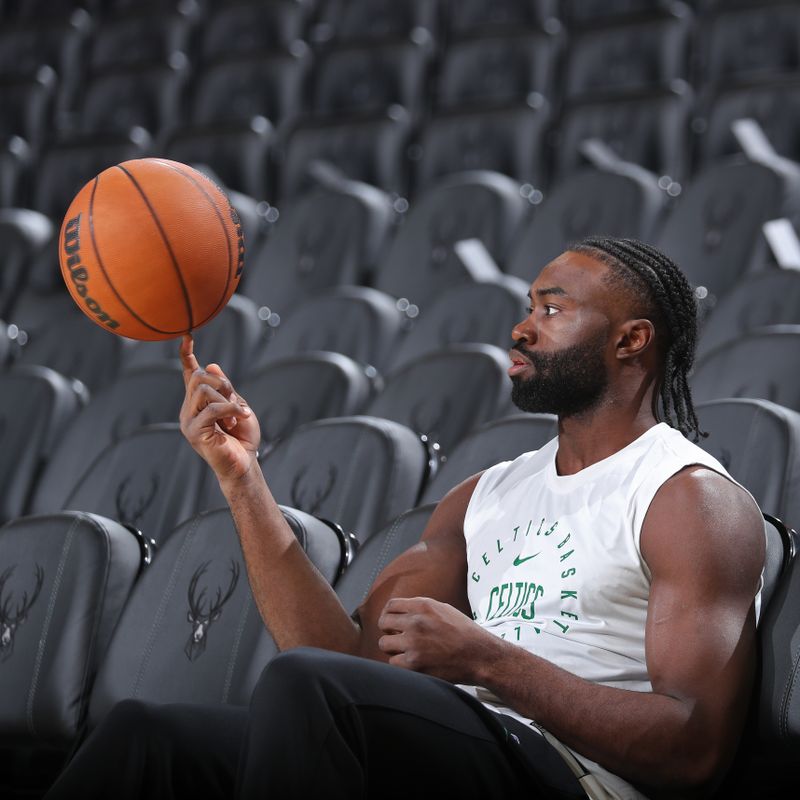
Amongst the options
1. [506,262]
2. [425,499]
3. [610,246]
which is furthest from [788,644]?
[506,262]

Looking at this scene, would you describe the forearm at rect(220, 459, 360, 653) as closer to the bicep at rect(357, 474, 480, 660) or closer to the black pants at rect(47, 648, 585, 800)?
the bicep at rect(357, 474, 480, 660)

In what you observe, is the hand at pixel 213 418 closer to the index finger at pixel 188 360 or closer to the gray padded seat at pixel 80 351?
the index finger at pixel 188 360

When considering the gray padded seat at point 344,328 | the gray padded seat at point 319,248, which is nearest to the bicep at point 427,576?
the gray padded seat at point 344,328

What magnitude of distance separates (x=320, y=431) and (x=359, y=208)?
1104mm

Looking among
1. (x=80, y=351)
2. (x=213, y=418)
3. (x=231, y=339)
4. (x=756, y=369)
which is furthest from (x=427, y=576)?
(x=80, y=351)

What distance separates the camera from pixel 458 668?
93 cm

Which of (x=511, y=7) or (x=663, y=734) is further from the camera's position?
(x=511, y=7)

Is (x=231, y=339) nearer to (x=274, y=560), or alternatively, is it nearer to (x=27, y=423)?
(x=27, y=423)

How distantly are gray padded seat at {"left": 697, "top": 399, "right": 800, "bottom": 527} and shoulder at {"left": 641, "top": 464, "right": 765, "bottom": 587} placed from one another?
0.73ft

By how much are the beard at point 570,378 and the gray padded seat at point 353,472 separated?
403 mm

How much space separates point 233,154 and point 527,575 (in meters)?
2.10

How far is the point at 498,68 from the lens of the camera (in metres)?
3.07

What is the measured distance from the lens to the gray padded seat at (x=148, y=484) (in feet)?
5.50

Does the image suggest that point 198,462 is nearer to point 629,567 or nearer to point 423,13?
point 629,567
